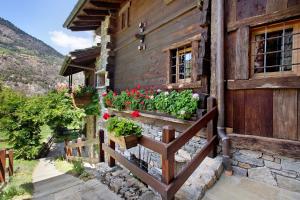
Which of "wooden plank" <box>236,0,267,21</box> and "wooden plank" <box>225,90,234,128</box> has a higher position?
"wooden plank" <box>236,0,267,21</box>

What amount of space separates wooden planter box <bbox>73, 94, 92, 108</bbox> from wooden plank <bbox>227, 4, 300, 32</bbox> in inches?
297

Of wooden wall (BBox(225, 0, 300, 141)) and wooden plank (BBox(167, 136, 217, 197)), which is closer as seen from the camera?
wooden plank (BBox(167, 136, 217, 197))

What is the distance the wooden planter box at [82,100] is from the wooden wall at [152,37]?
2065mm

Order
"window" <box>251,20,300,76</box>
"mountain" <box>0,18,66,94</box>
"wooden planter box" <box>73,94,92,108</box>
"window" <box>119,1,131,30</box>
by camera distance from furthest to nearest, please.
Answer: "mountain" <box>0,18,66,94</box> < "wooden planter box" <box>73,94,92,108</box> < "window" <box>119,1,131,30</box> < "window" <box>251,20,300,76</box>

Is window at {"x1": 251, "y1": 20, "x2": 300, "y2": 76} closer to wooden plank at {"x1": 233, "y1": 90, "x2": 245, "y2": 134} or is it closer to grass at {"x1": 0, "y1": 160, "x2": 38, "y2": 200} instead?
wooden plank at {"x1": 233, "y1": 90, "x2": 245, "y2": 134}

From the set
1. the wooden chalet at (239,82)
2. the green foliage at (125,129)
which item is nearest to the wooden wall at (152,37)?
the wooden chalet at (239,82)

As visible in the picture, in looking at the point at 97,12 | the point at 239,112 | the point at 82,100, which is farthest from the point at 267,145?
the point at 97,12

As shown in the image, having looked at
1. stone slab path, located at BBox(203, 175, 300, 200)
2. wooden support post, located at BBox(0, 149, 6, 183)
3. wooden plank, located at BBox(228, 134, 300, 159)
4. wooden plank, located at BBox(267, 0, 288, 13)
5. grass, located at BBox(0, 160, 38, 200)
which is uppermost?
wooden plank, located at BBox(267, 0, 288, 13)

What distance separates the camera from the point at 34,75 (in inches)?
964

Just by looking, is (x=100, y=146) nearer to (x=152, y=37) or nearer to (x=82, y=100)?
(x=152, y=37)

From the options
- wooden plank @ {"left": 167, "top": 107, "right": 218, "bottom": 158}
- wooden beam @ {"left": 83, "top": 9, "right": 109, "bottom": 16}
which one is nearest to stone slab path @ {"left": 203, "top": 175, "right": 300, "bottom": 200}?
wooden plank @ {"left": 167, "top": 107, "right": 218, "bottom": 158}

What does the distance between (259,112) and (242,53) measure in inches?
40.9

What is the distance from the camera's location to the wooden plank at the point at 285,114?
2828 millimetres

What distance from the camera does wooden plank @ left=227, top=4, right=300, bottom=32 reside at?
2797 millimetres
